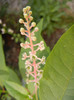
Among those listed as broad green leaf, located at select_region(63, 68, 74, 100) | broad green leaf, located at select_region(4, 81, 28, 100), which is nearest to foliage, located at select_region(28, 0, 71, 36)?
broad green leaf, located at select_region(4, 81, 28, 100)

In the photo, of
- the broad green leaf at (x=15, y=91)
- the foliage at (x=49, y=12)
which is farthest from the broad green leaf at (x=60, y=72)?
the foliage at (x=49, y=12)

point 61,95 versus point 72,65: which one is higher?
point 72,65

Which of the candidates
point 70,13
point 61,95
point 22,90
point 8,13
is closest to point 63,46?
point 61,95

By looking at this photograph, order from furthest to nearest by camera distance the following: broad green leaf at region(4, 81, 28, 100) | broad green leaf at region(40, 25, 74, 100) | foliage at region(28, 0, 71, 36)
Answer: foliage at region(28, 0, 71, 36) → broad green leaf at region(4, 81, 28, 100) → broad green leaf at region(40, 25, 74, 100)

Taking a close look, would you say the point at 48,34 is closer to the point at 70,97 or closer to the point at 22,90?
the point at 22,90

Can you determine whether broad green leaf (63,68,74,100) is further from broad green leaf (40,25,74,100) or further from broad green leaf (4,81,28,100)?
broad green leaf (4,81,28,100)

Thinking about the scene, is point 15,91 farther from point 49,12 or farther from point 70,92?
point 49,12

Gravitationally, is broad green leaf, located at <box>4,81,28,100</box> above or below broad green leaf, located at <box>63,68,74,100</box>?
below
